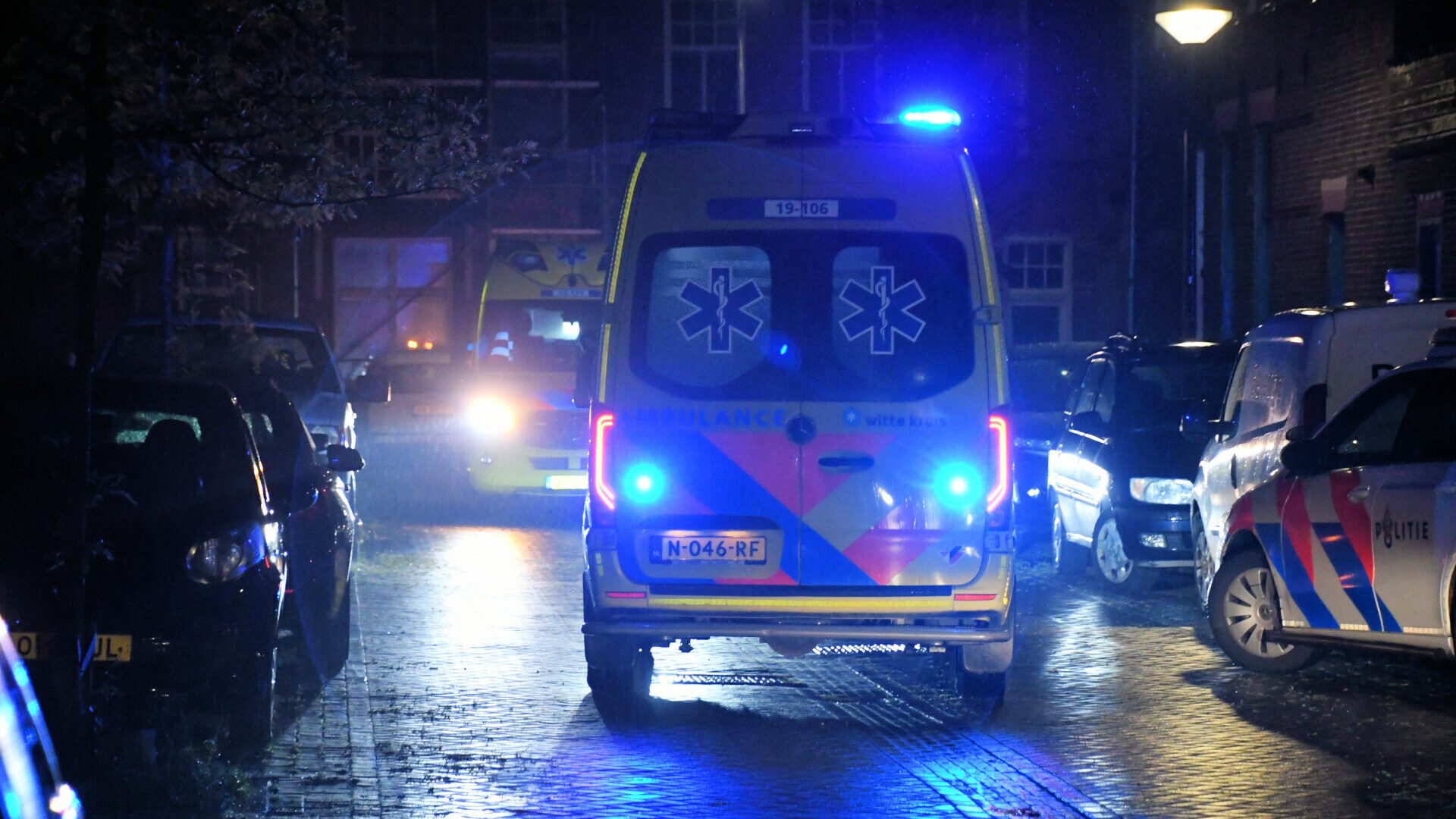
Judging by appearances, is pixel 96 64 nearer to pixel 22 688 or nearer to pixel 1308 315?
pixel 22 688

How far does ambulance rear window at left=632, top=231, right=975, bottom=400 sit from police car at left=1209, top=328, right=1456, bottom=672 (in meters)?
2.20

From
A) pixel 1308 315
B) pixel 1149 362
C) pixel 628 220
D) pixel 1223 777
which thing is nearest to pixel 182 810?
pixel 628 220

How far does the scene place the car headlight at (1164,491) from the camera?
43.0ft

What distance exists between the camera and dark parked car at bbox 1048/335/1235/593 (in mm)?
13117

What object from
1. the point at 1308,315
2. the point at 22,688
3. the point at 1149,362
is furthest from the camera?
the point at 1149,362

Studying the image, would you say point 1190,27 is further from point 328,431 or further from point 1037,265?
point 1037,265

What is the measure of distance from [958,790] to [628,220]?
2.79 metres

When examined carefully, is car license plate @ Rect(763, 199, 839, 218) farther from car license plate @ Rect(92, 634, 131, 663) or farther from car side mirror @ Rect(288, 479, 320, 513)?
car license plate @ Rect(92, 634, 131, 663)

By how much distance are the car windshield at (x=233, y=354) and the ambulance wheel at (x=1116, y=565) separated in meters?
5.94

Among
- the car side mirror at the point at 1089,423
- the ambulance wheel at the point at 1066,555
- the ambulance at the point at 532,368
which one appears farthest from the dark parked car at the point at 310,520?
the ambulance at the point at 532,368

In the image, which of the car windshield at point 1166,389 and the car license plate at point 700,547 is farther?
the car windshield at point 1166,389

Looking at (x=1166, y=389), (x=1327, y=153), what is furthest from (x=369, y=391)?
(x=1327, y=153)

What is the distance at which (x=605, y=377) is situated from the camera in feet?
27.0

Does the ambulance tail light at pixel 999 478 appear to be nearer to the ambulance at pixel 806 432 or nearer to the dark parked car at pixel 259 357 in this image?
the ambulance at pixel 806 432
